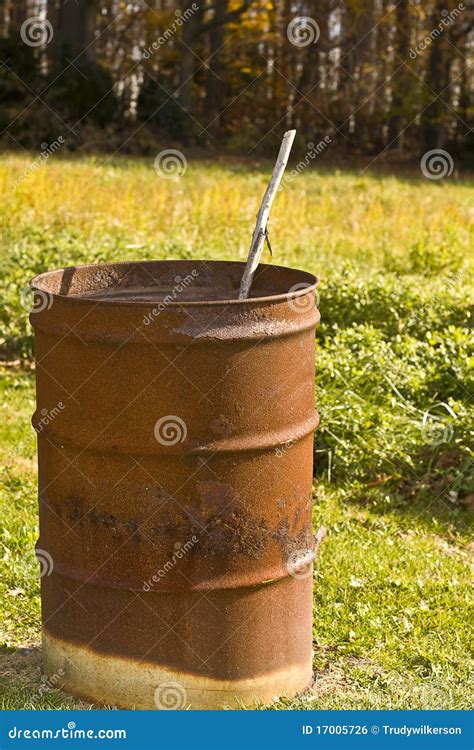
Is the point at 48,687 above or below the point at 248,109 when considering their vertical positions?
below

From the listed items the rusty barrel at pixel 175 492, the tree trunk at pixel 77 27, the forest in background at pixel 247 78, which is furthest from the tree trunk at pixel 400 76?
the rusty barrel at pixel 175 492

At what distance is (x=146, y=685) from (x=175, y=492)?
672mm

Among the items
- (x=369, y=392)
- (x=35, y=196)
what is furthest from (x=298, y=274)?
(x=35, y=196)

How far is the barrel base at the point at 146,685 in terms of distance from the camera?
3293 mm

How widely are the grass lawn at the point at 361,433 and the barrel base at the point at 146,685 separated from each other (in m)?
0.09

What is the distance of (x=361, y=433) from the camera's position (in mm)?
5699

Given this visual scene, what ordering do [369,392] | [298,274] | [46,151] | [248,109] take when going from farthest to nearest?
[248,109], [46,151], [369,392], [298,274]

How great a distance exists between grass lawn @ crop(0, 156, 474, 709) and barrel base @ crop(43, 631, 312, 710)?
0.30 feet

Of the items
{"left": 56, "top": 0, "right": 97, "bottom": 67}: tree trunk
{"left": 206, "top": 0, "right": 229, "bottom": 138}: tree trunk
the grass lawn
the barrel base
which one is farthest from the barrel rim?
{"left": 206, "top": 0, "right": 229, "bottom": 138}: tree trunk

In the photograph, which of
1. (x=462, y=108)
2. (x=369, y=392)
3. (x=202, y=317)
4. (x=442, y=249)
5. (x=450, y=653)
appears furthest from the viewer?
(x=462, y=108)

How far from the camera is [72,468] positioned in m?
3.25

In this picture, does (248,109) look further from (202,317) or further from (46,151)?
(202,317)

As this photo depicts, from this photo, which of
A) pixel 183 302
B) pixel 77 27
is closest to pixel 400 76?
pixel 77 27

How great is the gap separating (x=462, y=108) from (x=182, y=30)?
6.66 metres
